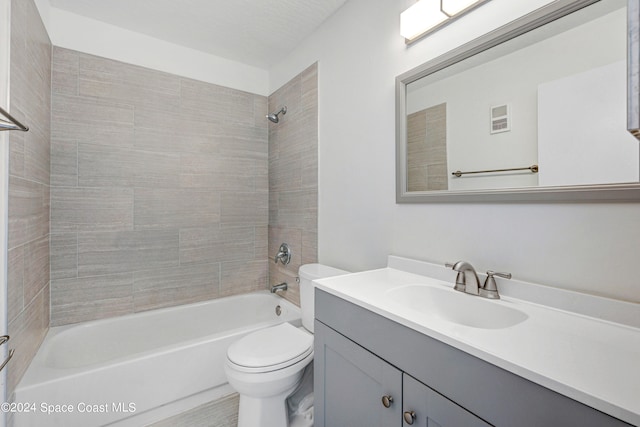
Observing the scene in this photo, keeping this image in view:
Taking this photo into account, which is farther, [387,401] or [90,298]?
[90,298]

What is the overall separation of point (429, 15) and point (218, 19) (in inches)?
57.2

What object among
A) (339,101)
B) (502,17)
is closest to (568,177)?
(502,17)

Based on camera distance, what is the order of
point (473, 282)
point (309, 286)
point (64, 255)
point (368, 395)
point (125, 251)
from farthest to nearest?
1. point (125, 251)
2. point (64, 255)
3. point (309, 286)
4. point (473, 282)
5. point (368, 395)

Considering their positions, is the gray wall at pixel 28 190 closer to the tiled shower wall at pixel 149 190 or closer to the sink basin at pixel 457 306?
the tiled shower wall at pixel 149 190

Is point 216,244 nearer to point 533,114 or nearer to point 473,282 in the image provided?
point 473,282

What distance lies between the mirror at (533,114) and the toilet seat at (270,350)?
964mm

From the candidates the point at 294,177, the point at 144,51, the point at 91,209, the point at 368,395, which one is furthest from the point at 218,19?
the point at 368,395

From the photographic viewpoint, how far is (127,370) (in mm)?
1532

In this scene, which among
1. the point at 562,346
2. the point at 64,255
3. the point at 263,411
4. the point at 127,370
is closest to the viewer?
the point at 562,346

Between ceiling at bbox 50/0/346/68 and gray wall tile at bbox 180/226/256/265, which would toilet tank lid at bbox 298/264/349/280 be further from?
ceiling at bbox 50/0/346/68

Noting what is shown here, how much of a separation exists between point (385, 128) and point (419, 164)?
0.30 m

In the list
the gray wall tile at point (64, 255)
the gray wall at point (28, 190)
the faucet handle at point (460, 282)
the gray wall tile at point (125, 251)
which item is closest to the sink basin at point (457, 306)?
the faucet handle at point (460, 282)

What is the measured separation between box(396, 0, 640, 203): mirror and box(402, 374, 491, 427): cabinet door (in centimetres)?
70

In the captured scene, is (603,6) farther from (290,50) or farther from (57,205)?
(57,205)
